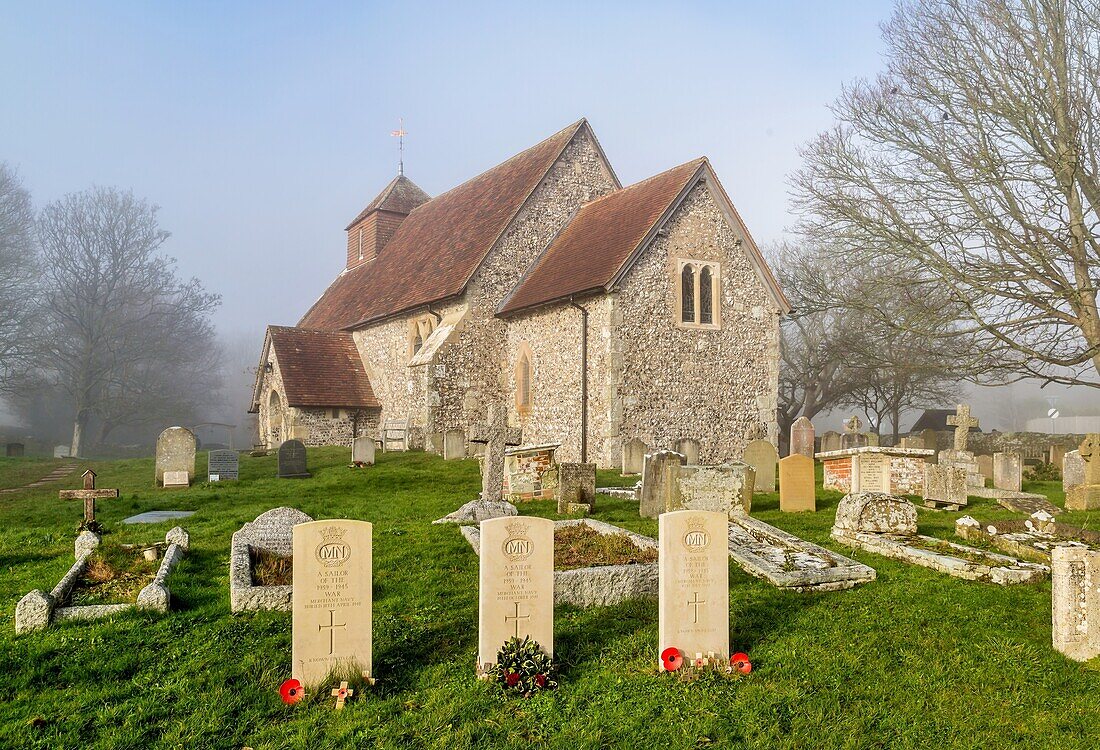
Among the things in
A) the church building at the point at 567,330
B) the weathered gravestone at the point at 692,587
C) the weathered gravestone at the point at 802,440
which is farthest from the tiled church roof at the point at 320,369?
the weathered gravestone at the point at 692,587

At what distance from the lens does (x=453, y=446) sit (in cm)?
1855

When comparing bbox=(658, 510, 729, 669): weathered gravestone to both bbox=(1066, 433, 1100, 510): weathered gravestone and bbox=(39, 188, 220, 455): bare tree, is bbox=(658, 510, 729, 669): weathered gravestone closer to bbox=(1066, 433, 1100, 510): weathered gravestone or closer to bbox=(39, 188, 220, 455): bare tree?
bbox=(1066, 433, 1100, 510): weathered gravestone

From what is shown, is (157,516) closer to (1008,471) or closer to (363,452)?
(363,452)

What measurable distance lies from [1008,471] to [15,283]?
3633cm

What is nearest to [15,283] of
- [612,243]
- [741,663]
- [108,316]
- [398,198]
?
[108,316]

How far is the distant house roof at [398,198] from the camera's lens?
100 feet

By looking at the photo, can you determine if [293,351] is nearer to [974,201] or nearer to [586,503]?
A: [586,503]

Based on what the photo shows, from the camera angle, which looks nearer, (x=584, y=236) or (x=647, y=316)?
(x=647, y=316)

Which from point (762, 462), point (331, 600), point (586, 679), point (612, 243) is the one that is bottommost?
point (586, 679)

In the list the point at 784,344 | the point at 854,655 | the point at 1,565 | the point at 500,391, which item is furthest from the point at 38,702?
the point at 784,344

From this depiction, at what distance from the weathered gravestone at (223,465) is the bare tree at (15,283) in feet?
70.5

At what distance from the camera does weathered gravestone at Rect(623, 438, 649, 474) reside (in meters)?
15.6

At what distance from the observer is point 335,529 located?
5285mm

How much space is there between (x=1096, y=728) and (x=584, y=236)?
54.2ft
